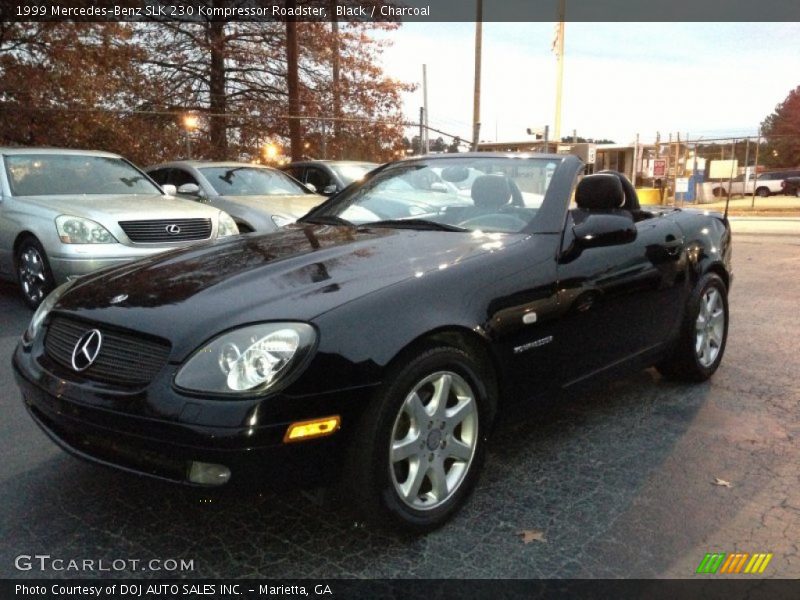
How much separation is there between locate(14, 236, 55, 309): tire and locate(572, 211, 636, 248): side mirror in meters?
4.55

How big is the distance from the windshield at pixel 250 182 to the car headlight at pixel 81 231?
276cm

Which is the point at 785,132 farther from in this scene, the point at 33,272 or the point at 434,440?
the point at 434,440

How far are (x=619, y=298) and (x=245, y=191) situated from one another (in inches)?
245

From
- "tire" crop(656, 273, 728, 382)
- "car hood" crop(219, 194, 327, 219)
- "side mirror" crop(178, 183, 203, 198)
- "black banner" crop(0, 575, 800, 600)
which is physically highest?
"side mirror" crop(178, 183, 203, 198)

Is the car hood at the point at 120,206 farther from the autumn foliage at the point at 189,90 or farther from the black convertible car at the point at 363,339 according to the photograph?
the autumn foliage at the point at 189,90

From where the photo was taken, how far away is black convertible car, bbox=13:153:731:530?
212 centimetres

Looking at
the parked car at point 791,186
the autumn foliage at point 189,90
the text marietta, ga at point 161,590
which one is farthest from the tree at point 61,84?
the parked car at point 791,186

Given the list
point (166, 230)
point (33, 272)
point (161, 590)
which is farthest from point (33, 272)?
point (161, 590)

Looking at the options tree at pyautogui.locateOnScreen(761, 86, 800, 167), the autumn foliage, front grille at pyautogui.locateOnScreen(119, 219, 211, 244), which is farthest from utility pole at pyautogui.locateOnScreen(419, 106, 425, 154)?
tree at pyautogui.locateOnScreen(761, 86, 800, 167)

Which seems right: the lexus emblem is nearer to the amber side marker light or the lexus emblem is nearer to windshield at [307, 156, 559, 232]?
the amber side marker light

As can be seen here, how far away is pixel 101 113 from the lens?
15062 mm

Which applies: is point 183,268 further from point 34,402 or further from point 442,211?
point 442,211

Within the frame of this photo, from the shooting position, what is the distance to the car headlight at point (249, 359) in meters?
2.10

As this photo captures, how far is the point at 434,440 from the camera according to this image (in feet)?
8.13
